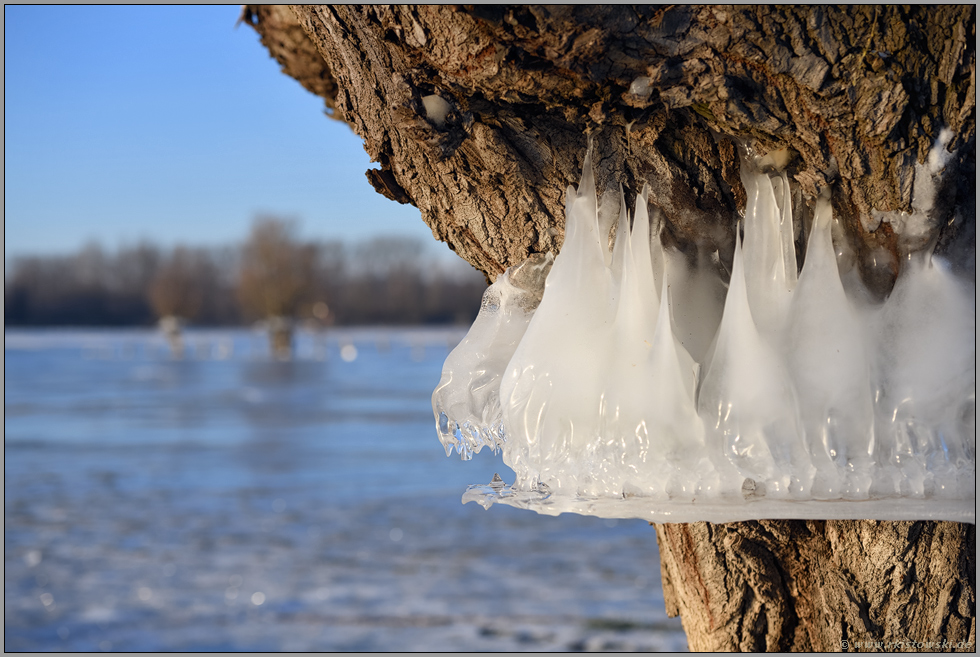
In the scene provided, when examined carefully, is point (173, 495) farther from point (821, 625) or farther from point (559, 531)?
point (821, 625)

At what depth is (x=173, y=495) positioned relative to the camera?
718 cm

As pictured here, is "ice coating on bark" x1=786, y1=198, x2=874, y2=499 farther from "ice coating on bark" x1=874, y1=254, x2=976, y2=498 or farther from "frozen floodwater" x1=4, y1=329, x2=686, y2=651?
"frozen floodwater" x1=4, y1=329, x2=686, y2=651

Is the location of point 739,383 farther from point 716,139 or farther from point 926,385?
point 716,139

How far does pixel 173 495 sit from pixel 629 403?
23.0ft

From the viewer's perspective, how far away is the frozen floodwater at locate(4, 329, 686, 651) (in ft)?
14.2

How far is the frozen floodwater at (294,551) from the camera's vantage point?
14.2 ft

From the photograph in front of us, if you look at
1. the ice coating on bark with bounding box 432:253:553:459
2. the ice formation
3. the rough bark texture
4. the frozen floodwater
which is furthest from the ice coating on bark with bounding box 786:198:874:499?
the frozen floodwater

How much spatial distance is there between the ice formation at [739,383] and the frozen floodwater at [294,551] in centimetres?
143

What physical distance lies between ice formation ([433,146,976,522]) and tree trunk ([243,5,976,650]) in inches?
2.7

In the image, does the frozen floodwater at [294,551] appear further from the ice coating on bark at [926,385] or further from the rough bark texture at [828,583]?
the ice coating on bark at [926,385]

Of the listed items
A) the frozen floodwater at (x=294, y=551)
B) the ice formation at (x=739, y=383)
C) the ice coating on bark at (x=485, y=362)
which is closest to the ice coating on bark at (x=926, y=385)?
the ice formation at (x=739, y=383)

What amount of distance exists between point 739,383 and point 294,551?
16.7ft

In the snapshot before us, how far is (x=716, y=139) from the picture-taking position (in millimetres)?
1233

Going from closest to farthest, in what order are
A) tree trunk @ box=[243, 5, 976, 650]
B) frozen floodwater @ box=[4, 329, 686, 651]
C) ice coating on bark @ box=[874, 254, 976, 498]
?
tree trunk @ box=[243, 5, 976, 650] < ice coating on bark @ box=[874, 254, 976, 498] < frozen floodwater @ box=[4, 329, 686, 651]
